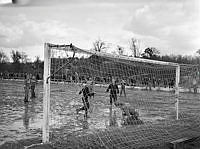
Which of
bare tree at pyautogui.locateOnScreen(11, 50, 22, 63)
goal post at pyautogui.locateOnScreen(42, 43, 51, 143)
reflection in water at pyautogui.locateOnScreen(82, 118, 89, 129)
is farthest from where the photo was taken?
bare tree at pyautogui.locateOnScreen(11, 50, 22, 63)

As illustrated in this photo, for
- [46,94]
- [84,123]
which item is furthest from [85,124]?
[46,94]

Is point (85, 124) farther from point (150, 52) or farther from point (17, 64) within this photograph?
point (150, 52)

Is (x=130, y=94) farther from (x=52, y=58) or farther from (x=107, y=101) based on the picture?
(x=52, y=58)

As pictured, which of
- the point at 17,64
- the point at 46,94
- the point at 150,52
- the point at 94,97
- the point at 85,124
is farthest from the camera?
the point at 150,52

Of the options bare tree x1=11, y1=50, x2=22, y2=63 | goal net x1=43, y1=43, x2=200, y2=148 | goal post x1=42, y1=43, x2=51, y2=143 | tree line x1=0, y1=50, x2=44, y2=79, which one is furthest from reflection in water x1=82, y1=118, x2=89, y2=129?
bare tree x1=11, y1=50, x2=22, y2=63

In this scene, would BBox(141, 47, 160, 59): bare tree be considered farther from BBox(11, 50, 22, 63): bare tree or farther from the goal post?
the goal post

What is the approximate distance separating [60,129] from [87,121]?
4.56 ft

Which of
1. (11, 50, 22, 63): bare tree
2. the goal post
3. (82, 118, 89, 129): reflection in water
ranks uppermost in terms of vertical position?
(11, 50, 22, 63): bare tree

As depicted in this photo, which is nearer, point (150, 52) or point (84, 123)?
point (84, 123)

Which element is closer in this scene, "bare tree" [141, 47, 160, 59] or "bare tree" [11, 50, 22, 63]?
"bare tree" [11, 50, 22, 63]

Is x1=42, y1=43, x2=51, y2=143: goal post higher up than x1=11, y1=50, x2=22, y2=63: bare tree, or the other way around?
x1=11, y1=50, x2=22, y2=63: bare tree

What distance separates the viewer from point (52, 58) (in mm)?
5688

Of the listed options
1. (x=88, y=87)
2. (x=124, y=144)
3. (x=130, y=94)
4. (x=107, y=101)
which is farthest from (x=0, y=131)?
(x=107, y=101)

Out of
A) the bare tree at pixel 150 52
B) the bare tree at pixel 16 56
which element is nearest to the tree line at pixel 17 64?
the bare tree at pixel 16 56
